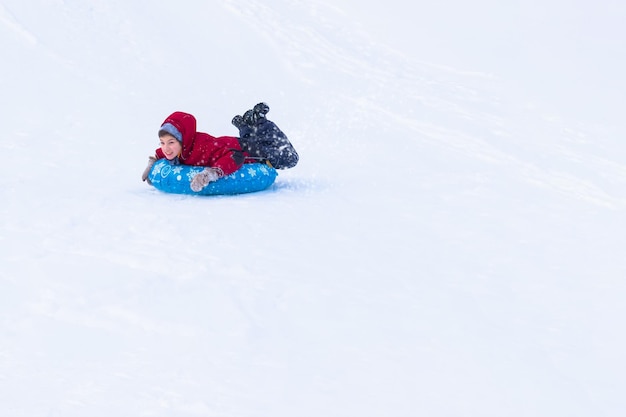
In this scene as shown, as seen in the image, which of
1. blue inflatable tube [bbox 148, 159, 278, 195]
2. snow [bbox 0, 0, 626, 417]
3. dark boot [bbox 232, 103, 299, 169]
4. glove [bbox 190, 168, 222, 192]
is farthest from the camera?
dark boot [bbox 232, 103, 299, 169]

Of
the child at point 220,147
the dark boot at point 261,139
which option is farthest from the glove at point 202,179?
the dark boot at point 261,139

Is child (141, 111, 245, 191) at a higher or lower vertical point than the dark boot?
lower

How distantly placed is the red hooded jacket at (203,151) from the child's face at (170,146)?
0.04 metres

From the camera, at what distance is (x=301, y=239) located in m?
4.18

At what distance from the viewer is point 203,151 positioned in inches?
201

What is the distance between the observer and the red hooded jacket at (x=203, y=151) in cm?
501

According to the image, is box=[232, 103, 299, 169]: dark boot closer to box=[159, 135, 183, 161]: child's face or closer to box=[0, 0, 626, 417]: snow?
box=[0, 0, 626, 417]: snow

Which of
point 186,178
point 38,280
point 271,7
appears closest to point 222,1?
point 271,7

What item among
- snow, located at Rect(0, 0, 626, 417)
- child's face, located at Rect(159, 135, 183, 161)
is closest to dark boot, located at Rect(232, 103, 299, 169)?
snow, located at Rect(0, 0, 626, 417)

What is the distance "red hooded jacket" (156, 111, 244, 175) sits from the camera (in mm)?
5008

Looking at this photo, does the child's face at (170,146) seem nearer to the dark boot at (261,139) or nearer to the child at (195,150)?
the child at (195,150)

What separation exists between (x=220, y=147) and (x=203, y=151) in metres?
0.12

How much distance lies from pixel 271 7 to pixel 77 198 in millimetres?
9339

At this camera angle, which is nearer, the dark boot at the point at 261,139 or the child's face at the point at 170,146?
the child's face at the point at 170,146
